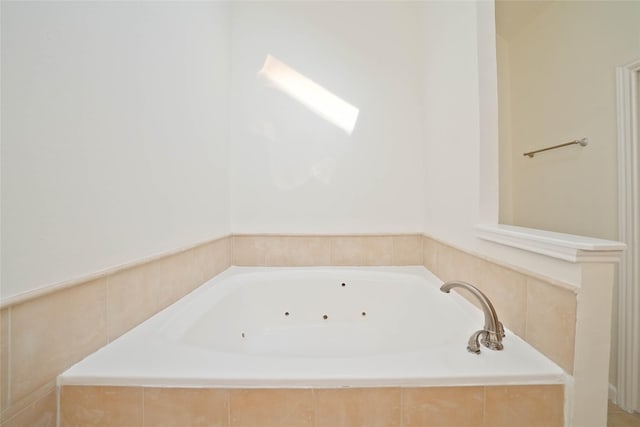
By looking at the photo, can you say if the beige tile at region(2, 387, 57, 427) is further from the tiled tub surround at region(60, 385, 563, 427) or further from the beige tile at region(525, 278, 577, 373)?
the beige tile at region(525, 278, 577, 373)

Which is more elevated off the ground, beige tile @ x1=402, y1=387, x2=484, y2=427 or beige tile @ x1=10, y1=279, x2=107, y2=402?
beige tile @ x1=10, y1=279, x2=107, y2=402

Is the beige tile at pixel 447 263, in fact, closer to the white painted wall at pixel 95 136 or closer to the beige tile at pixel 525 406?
the beige tile at pixel 525 406

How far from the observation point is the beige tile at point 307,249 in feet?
5.93

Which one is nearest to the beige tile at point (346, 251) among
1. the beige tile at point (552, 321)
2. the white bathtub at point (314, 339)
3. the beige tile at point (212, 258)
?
the white bathtub at point (314, 339)

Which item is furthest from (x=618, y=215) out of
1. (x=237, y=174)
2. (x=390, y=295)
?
(x=237, y=174)

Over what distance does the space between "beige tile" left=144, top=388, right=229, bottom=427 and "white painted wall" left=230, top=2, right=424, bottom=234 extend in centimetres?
124

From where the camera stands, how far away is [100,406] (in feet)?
2.05

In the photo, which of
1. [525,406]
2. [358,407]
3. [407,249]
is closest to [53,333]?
[358,407]

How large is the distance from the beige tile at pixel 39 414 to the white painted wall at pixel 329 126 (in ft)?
4.14

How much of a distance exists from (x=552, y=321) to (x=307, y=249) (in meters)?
1.29

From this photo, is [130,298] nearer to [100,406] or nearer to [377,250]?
[100,406]

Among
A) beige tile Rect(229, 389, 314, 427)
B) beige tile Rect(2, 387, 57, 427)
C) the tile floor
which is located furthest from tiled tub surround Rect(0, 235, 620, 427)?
the tile floor

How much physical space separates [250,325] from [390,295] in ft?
2.62

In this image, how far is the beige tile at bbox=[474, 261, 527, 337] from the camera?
848mm
